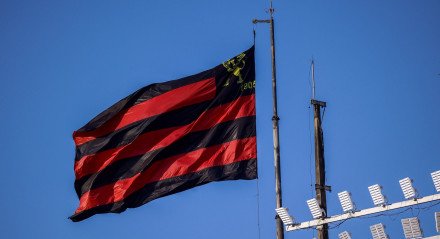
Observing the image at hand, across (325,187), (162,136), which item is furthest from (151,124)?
(325,187)

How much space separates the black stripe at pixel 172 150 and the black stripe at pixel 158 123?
69 cm

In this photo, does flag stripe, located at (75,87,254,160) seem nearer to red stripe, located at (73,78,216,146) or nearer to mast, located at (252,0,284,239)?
red stripe, located at (73,78,216,146)

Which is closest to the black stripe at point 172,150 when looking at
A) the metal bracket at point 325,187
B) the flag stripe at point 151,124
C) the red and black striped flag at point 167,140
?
the red and black striped flag at point 167,140

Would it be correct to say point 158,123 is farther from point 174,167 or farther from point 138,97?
point 174,167

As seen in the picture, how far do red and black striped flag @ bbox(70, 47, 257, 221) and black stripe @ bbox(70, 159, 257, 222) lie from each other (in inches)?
1.1

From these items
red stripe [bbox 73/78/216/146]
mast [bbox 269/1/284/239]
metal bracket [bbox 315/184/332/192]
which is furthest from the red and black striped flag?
metal bracket [bbox 315/184/332/192]

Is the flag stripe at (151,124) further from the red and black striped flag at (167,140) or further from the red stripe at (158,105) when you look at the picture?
the red stripe at (158,105)

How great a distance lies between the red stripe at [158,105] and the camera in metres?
39.4

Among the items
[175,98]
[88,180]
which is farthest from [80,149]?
[175,98]

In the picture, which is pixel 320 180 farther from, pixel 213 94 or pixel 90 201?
pixel 90 201

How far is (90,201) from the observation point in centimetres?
3947

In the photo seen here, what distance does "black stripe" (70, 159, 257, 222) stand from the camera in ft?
123

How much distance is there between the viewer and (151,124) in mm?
39719

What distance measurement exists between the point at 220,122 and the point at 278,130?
2862 millimetres
